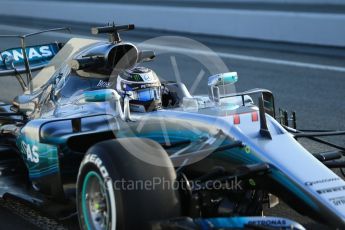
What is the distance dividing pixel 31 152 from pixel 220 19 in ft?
34.4

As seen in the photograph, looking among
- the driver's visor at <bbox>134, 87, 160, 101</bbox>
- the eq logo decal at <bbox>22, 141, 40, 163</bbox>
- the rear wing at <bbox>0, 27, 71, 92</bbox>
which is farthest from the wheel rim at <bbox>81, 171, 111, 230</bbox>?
the rear wing at <bbox>0, 27, 71, 92</bbox>

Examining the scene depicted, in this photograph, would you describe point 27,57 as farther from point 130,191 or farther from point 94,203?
point 130,191

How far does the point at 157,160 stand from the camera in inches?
165

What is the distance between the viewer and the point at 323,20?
43.5ft

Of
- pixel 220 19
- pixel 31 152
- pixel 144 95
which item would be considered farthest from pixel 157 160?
pixel 220 19

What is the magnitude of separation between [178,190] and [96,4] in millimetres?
15630

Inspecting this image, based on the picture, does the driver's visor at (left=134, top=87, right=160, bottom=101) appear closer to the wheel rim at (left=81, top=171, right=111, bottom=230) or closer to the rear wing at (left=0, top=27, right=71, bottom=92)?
the wheel rim at (left=81, top=171, right=111, bottom=230)

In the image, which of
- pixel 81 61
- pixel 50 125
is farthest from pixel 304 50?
pixel 50 125

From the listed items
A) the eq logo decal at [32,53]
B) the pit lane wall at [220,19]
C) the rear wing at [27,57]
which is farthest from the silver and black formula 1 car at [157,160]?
the pit lane wall at [220,19]

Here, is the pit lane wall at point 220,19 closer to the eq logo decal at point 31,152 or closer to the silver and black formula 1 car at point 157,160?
the silver and black formula 1 car at point 157,160

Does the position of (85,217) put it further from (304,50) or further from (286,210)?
(304,50)

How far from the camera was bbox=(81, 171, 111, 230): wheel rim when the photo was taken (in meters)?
4.42

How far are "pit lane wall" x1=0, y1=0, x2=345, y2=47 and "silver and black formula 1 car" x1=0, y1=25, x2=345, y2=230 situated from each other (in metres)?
7.77

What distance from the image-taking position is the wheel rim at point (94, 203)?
174 inches
